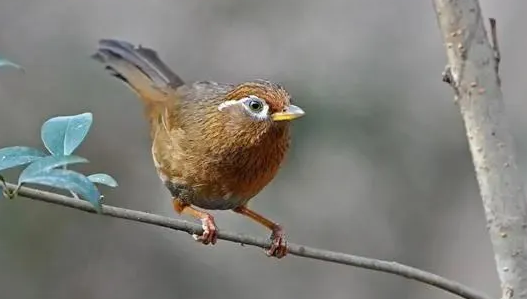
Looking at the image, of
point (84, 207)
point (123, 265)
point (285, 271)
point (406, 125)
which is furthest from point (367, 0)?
point (84, 207)

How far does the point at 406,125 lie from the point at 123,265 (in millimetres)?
2223

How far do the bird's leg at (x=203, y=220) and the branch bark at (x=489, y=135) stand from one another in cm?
96

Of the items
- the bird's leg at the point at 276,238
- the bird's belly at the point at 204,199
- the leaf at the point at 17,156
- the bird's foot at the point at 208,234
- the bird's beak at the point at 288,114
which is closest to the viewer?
the leaf at the point at 17,156

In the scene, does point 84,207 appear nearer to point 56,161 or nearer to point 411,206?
point 56,161

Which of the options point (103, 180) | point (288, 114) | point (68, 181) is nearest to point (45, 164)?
point (68, 181)

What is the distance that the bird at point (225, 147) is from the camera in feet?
10.6

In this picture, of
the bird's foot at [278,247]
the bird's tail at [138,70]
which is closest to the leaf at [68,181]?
the bird's foot at [278,247]

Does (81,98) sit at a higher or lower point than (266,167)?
higher

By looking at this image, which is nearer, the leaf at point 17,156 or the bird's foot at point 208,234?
the leaf at point 17,156

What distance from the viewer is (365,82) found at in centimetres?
686

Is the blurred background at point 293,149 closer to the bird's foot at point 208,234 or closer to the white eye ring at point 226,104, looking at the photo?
the white eye ring at point 226,104

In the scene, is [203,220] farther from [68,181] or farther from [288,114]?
[68,181]

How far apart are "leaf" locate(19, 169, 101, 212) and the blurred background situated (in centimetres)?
416

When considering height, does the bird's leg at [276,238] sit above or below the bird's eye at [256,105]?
below
